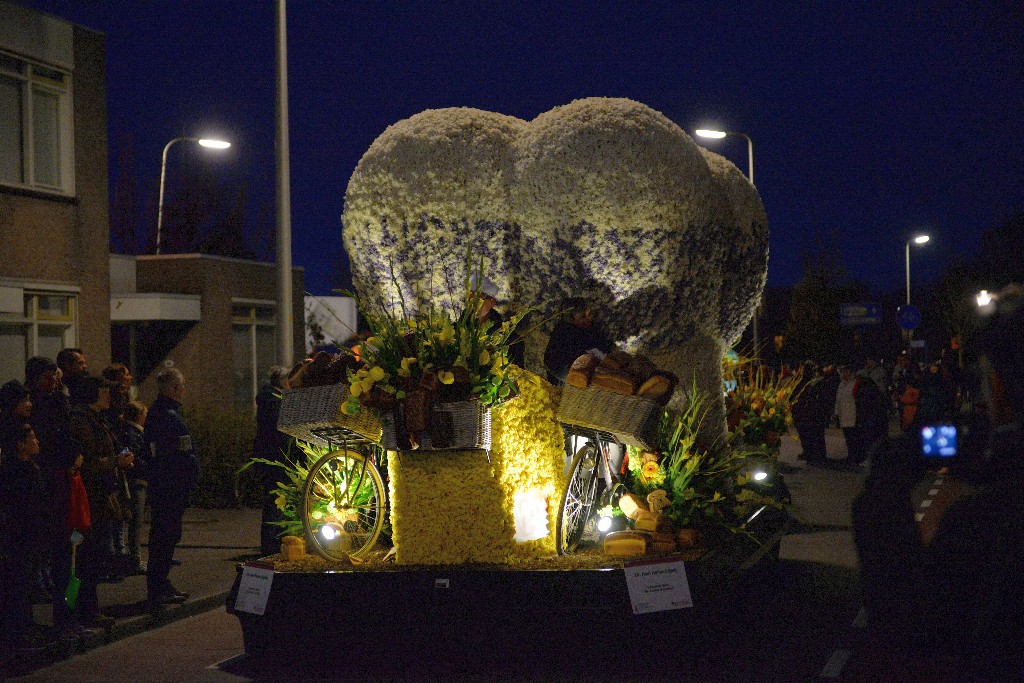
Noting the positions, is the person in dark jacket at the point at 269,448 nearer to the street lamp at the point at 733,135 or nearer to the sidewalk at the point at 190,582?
the sidewalk at the point at 190,582

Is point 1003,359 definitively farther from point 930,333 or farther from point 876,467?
point 930,333

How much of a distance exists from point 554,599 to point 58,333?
1418 centimetres

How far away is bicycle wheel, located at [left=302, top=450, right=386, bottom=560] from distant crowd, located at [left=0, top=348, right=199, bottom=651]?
1764 mm

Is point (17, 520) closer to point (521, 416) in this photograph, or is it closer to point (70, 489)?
point (70, 489)

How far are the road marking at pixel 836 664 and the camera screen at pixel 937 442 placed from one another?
403 centimetres

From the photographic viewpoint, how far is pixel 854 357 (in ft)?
72.2

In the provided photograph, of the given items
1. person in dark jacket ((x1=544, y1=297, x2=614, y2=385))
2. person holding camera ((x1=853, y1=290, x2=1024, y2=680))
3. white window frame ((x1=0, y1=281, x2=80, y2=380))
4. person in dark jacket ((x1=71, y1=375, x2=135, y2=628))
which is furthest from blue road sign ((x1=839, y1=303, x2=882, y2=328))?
person holding camera ((x1=853, y1=290, x2=1024, y2=680))

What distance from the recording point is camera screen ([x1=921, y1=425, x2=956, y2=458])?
296cm

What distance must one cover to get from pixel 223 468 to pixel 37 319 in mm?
5001

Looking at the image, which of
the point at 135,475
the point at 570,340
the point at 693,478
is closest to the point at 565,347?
the point at 570,340

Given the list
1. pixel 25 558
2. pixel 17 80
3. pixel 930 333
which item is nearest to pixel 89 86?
pixel 17 80

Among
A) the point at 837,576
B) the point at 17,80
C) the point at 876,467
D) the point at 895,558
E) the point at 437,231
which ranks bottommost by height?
the point at 837,576

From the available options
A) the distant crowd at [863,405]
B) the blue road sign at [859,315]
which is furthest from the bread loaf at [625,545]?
the blue road sign at [859,315]

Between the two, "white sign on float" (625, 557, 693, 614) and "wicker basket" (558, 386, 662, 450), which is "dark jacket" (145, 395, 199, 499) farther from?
"white sign on float" (625, 557, 693, 614)
